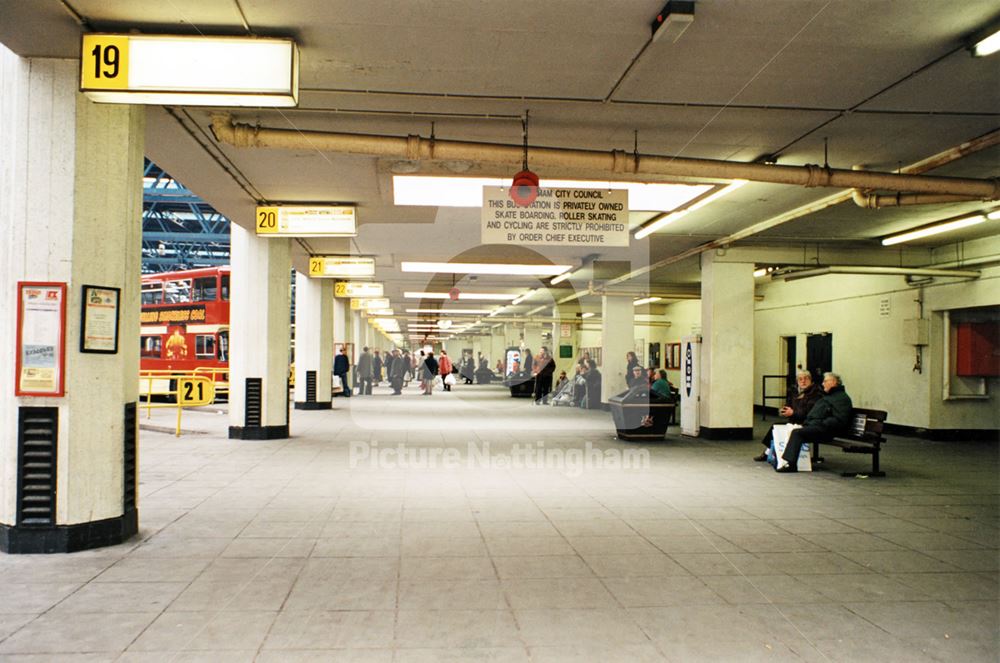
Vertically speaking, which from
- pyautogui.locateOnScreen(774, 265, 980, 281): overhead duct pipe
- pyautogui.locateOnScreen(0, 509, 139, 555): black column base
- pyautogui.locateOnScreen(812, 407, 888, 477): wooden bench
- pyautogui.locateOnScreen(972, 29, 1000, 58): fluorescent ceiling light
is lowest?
pyautogui.locateOnScreen(0, 509, 139, 555): black column base

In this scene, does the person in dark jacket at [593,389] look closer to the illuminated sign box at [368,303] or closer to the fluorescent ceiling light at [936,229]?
the illuminated sign box at [368,303]

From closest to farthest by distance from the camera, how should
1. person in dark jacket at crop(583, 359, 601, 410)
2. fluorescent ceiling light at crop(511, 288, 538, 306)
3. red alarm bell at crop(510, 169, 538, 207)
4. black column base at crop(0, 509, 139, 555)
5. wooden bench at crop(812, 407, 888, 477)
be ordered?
1. black column base at crop(0, 509, 139, 555)
2. red alarm bell at crop(510, 169, 538, 207)
3. wooden bench at crop(812, 407, 888, 477)
4. person in dark jacket at crop(583, 359, 601, 410)
5. fluorescent ceiling light at crop(511, 288, 538, 306)

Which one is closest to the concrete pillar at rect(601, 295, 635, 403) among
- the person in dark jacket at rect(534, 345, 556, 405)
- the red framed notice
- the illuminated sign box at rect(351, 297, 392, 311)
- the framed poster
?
the person in dark jacket at rect(534, 345, 556, 405)

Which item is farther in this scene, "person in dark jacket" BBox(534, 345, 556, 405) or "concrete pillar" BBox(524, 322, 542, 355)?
"concrete pillar" BBox(524, 322, 542, 355)

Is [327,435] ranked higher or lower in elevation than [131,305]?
lower

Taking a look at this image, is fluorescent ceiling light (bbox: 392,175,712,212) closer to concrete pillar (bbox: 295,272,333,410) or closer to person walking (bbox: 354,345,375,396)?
concrete pillar (bbox: 295,272,333,410)

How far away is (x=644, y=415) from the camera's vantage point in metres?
13.2

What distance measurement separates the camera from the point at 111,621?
4113 mm

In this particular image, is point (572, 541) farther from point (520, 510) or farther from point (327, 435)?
point (327, 435)

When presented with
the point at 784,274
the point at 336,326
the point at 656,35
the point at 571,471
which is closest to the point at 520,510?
the point at 571,471

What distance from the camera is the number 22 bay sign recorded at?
26.9 ft

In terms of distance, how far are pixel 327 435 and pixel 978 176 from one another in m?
10.8

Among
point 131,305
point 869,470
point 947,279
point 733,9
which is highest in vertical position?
point 733,9

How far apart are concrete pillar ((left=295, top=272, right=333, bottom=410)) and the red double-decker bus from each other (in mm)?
2094
